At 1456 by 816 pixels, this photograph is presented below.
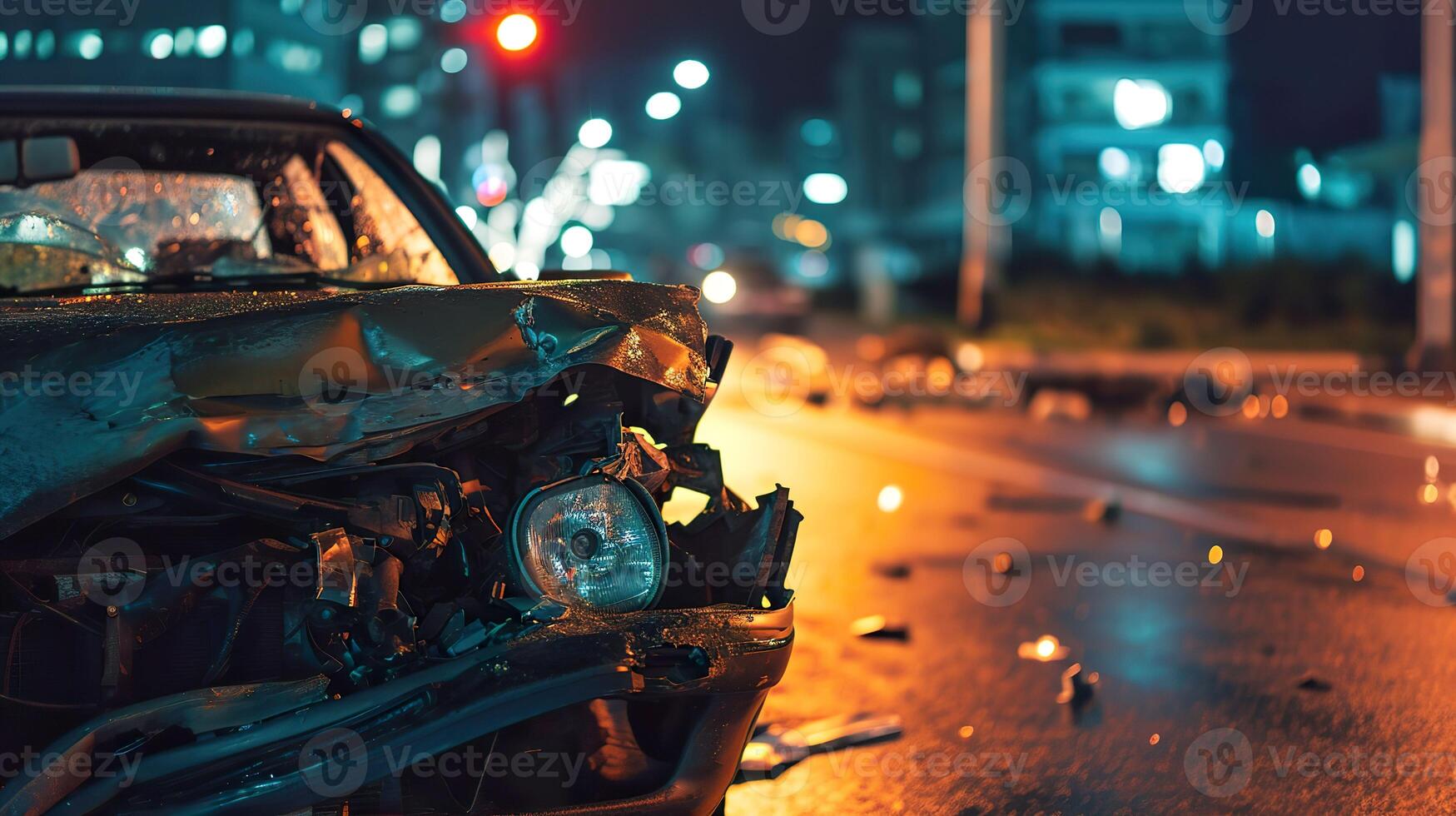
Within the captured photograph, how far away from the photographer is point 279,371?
2754 millimetres

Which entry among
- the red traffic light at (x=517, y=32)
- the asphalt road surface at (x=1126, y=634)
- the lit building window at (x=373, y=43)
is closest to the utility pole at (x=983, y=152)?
the lit building window at (x=373, y=43)

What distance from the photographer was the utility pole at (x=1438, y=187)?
16.8 meters

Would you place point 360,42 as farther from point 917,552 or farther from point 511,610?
point 511,610

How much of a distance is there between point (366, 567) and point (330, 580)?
0.09 meters

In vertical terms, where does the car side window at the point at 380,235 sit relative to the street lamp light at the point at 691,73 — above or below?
below

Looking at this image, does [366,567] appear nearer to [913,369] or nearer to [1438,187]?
[1438,187]

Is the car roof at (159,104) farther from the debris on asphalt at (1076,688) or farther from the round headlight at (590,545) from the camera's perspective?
the debris on asphalt at (1076,688)

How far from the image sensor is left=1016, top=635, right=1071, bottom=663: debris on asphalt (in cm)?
549

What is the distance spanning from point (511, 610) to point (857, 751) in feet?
6.08

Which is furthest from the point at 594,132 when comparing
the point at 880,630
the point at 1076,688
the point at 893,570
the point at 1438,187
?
the point at 1076,688

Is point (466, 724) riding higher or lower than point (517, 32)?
lower

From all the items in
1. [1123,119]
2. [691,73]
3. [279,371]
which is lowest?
[279,371]

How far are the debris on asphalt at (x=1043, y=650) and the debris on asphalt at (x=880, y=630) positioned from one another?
1.46ft

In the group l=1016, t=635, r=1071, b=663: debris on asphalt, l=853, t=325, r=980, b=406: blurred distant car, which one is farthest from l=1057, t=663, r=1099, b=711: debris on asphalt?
l=853, t=325, r=980, b=406: blurred distant car
